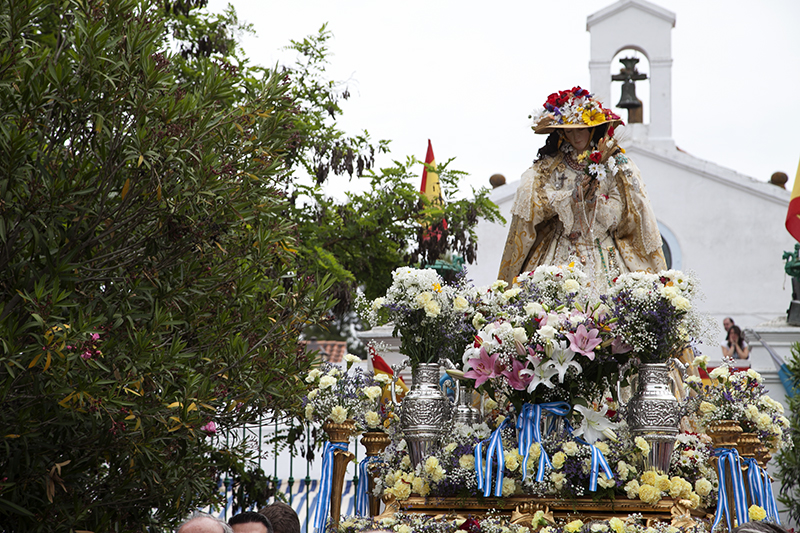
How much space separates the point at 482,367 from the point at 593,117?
A: 7.73 ft

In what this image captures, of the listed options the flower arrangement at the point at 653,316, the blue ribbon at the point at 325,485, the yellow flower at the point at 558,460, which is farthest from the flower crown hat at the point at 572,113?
the blue ribbon at the point at 325,485

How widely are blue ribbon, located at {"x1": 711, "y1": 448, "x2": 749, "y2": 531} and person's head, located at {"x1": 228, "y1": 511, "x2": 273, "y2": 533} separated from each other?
237 centimetres

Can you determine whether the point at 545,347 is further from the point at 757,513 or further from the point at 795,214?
the point at 795,214

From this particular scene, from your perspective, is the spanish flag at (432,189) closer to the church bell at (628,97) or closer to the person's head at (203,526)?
the person's head at (203,526)

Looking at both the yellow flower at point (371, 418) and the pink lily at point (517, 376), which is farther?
the yellow flower at point (371, 418)

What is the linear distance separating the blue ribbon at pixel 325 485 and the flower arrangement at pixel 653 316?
1892 millimetres

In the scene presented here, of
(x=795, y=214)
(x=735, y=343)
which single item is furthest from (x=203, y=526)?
(x=735, y=343)

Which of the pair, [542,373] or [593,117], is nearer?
[542,373]

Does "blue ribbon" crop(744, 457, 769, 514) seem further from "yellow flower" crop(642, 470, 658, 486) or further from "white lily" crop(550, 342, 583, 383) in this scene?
"white lily" crop(550, 342, 583, 383)

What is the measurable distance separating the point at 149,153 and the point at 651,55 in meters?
17.9

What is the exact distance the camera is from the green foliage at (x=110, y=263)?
4.71 metres

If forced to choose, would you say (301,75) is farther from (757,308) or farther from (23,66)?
(757,308)

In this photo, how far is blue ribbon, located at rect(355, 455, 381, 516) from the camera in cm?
601

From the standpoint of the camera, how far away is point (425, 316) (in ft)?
18.0
